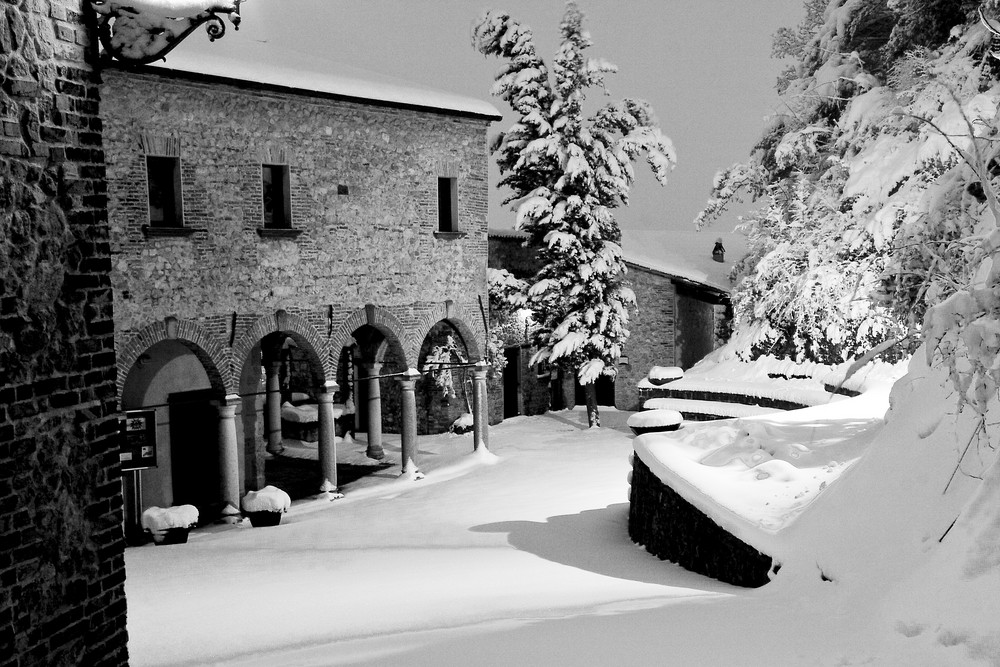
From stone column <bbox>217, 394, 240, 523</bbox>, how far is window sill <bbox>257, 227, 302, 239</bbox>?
2.70 meters

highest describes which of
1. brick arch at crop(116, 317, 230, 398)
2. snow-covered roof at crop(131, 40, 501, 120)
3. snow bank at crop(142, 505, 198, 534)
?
snow-covered roof at crop(131, 40, 501, 120)

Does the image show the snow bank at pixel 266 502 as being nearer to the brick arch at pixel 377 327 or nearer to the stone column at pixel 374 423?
the brick arch at pixel 377 327

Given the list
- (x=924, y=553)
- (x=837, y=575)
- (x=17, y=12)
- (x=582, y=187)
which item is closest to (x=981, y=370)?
(x=924, y=553)

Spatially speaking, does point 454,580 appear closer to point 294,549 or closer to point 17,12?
point 294,549

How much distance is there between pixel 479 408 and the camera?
60.6 ft

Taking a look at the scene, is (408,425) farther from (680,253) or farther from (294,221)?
(680,253)

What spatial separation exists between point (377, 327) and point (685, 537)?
368 inches

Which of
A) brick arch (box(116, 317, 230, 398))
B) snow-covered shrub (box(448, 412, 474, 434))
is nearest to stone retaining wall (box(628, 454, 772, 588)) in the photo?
brick arch (box(116, 317, 230, 398))

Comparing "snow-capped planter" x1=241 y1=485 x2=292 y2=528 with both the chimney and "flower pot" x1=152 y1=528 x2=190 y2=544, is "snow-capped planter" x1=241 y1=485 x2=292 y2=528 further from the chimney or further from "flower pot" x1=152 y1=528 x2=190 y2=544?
the chimney

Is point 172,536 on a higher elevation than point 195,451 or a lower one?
lower

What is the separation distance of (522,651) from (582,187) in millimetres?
18302

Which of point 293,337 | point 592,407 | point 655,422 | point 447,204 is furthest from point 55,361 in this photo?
point 592,407

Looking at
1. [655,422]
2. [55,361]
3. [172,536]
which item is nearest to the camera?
[55,361]

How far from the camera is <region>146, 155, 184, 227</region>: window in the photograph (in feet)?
45.7
